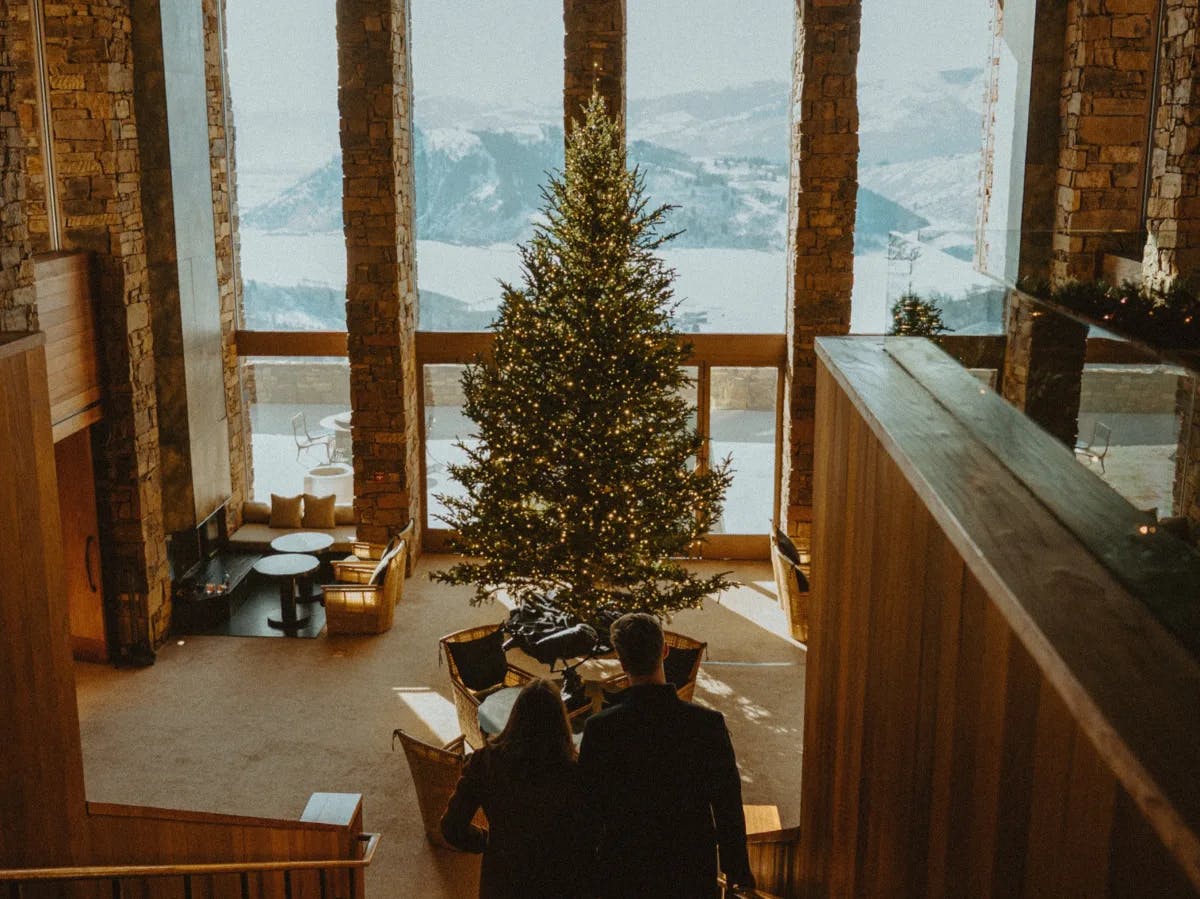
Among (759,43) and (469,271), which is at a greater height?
(759,43)

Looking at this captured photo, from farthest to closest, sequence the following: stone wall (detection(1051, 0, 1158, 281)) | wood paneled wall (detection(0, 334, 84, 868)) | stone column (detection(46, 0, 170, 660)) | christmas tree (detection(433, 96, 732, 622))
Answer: stone wall (detection(1051, 0, 1158, 281)) → stone column (detection(46, 0, 170, 660)) → christmas tree (detection(433, 96, 732, 622)) → wood paneled wall (detection(0, 334, 84, 868))

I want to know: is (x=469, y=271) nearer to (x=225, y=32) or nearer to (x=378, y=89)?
(x=378, y=89)

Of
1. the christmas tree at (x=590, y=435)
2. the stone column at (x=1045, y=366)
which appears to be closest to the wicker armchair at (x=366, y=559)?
the christmas tree at (x=590, y=435)

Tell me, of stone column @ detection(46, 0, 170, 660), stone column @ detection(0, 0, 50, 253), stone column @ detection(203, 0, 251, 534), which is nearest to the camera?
stone column @ detection(0, 0, 50, 253)

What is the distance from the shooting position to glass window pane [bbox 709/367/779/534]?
1159cm

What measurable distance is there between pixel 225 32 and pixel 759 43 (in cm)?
545

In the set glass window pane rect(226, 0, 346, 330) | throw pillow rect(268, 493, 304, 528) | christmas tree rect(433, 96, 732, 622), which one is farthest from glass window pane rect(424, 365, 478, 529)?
christmas tree rect(433, 96, 732, 622)

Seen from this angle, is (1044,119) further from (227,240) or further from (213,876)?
(213,876)

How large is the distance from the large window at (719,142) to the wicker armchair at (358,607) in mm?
4200

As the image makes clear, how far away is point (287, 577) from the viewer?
33.2ft

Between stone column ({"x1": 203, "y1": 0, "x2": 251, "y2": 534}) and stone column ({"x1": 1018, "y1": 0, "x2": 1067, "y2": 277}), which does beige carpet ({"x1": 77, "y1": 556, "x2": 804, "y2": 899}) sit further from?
stone column ({"x1": 1018, "y1": 0, "x2": 1067, "y2": 277})

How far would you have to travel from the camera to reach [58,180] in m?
8.88

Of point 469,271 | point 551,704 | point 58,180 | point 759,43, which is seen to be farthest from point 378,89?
point 551,704

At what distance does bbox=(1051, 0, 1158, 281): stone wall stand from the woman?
774 centimetres
